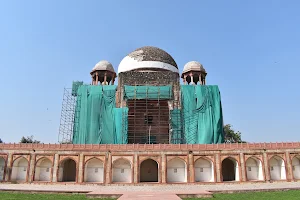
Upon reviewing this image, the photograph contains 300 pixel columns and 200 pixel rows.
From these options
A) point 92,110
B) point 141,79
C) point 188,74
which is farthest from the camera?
point 188,74

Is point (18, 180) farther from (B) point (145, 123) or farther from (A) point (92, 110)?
(B) point (145, 123)

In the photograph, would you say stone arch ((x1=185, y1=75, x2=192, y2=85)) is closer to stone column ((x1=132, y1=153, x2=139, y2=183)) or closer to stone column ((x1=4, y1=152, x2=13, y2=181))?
stone column ((x1=132, y1=153, x2=139, y2=183))

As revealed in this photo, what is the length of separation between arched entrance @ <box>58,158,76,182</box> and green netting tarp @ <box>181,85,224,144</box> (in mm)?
11912

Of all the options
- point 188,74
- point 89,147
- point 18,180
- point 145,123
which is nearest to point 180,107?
point 145,123

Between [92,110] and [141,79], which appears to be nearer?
[92,110]

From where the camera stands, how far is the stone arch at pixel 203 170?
2188cm

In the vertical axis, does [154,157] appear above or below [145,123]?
below

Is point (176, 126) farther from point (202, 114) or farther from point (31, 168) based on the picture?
point (31, 168)

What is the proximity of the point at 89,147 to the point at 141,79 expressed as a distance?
38.7ft

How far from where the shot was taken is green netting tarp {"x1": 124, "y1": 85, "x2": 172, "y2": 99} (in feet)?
93.6

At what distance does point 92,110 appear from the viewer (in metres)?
28.5

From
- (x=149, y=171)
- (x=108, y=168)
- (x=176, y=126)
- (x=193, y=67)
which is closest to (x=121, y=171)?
(x=108, y=168)

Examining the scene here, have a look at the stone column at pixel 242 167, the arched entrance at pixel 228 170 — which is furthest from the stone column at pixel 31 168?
the stone column at pixel 242 167

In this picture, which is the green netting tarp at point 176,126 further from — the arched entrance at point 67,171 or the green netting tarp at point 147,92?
the arched entrance at point 67,171
